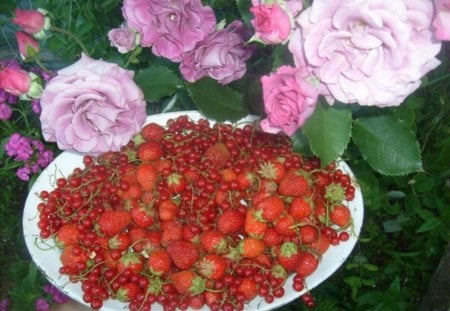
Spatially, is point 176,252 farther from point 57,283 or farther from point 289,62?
point 289,62

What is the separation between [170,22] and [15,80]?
21 cm

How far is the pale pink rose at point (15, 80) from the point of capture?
0.70 meters

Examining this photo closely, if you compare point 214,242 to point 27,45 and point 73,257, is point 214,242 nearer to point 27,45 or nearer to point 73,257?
point 73,257

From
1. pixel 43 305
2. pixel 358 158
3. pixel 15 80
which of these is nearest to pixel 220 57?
pixel 15 80

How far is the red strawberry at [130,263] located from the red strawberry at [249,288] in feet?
0.47

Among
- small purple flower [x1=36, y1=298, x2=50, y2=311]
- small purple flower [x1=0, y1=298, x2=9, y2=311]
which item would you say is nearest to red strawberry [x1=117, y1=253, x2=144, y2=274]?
small purple flower [x1=36, y1=298, x2=50, y2=311]

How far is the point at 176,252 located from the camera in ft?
2.46

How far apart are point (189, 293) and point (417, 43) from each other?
0.44m

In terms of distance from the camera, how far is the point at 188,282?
0.75 m

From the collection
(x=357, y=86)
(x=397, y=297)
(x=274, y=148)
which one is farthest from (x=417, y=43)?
(x=397, y=297)

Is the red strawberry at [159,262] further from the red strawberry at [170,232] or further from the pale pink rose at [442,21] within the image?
the pale pink rose at [442,21]

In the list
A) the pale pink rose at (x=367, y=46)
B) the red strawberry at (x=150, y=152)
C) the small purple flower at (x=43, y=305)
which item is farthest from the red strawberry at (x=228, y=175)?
the small purple flower at (x=43, y=305)

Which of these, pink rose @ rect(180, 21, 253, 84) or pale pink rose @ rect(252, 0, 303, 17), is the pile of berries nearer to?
pink rose @ rect(180, 21, 253, 84)

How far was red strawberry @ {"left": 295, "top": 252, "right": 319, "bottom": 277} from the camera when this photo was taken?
2.46 feet
